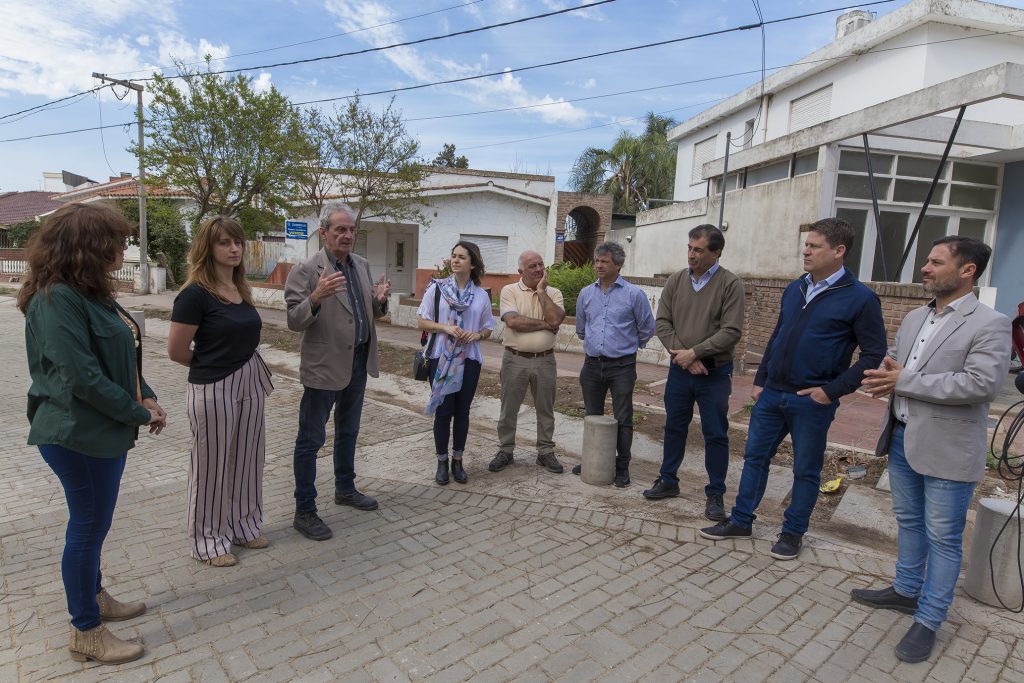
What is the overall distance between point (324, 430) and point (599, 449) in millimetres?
2126

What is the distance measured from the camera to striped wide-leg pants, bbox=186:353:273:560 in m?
3.32

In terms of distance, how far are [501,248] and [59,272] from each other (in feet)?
63.7

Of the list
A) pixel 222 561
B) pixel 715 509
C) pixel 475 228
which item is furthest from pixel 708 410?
pixel 475 228

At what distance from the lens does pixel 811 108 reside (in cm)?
1936

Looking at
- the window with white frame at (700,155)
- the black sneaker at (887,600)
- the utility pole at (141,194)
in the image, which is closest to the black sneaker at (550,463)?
Answer: the black sneaker at (887,600)

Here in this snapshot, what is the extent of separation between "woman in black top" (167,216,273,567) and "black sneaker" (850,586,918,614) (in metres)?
3.47

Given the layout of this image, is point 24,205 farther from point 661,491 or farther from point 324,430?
point 661,491

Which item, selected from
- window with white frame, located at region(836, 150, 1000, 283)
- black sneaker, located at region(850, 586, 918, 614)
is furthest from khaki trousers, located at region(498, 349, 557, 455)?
window with white frame, located at region(836, 150, 1000, 283)

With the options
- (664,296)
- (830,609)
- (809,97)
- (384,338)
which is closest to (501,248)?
(384,338)

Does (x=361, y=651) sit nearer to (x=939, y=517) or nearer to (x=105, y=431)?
(x=105, y=431)

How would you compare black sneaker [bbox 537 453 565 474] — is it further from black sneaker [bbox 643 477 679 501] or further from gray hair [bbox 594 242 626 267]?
gray hair [bbox 594 242 626 267]

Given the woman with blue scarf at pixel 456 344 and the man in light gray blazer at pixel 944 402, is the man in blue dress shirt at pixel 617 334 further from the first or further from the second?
the man in light gray blazer at pixel 944 402

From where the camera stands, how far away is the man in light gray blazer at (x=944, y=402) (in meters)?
2.76

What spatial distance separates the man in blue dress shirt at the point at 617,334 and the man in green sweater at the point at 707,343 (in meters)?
0.34
